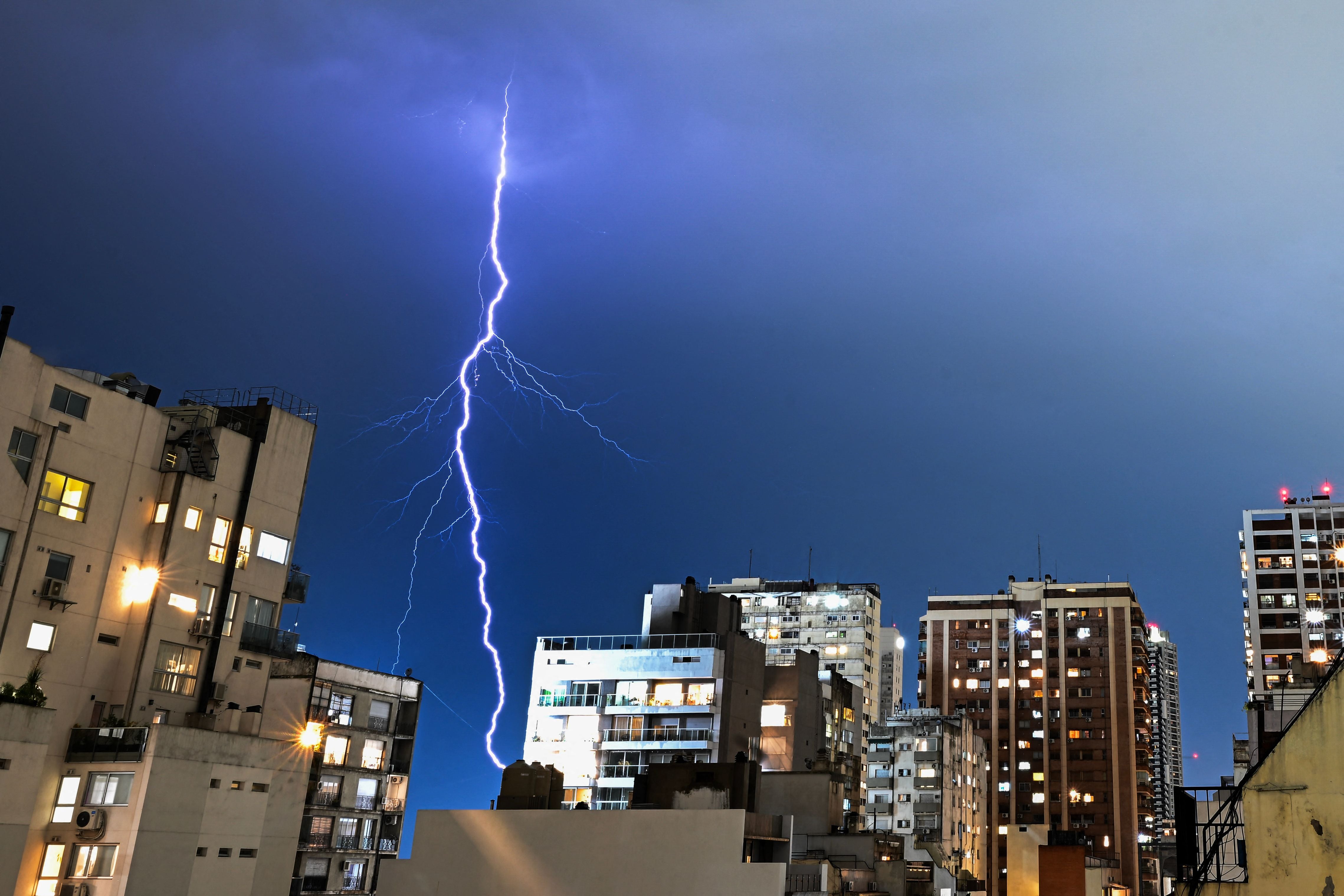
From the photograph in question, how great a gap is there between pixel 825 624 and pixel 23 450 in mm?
108452

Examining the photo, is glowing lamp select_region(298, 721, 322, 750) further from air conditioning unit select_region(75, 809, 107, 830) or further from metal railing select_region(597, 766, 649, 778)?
metal railing select_region(597, 766, 649, 778)

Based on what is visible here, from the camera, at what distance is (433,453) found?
520 feet

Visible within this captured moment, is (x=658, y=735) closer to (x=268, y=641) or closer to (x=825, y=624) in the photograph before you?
(x=268, y=641)

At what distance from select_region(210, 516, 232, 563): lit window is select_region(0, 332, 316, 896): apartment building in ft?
0.17

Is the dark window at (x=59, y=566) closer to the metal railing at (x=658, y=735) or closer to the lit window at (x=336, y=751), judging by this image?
the lit window at (x=336, y=751)

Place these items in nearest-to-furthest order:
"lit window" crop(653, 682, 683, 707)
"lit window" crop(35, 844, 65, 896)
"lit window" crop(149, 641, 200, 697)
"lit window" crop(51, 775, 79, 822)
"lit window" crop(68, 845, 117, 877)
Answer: "lit window" crop(68, 845, 117, 877), "lit window" crop(35, 844, 65, 896), "lit window" crop(51, 775, 79, 822), "lit window" crop(149, 641, 200, 697), "lit window" crop(653, 682, 683, 707)

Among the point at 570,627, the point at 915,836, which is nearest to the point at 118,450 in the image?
the point at 915,836

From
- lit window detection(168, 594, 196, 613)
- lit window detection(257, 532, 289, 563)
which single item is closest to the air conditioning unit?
lit window detection(168, 594, 196, 613)

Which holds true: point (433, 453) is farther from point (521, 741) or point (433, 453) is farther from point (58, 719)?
point (58, 719)

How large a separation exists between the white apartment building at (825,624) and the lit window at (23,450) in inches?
3937

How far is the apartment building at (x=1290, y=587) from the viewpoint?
109m

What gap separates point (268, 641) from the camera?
3991cm

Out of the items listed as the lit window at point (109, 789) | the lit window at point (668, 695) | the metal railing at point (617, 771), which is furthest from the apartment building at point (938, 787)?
the lit window at point (109, 789)

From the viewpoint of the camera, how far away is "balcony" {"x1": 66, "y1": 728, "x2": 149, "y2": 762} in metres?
32.7
